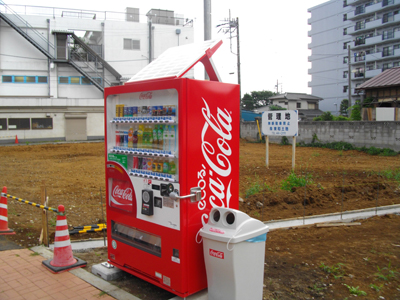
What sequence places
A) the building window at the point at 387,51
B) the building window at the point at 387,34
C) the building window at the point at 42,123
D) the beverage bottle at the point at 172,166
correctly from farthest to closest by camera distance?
the building window at the point at 387,51
the building window at the point at 387,34
the building window at the point at 42,123
the beverage bottle at the point at 172,166

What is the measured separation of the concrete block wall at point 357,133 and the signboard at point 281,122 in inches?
322

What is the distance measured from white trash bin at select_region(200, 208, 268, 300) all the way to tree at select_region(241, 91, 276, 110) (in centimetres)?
6013

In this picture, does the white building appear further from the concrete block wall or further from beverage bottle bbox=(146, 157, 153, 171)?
beverage bottle bbox=(146, 157, 153, 171)

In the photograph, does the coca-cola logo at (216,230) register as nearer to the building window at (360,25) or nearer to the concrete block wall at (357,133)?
the concrete block wall at (357,133)

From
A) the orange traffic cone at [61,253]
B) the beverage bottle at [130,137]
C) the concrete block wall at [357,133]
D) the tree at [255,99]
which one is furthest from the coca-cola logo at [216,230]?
the tree at [255,99]

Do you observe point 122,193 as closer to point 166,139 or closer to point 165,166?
point 165,166

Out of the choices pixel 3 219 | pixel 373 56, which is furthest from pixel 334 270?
pixel 373 56

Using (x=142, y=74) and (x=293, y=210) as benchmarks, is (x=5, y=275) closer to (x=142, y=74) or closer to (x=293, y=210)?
(x=142, y=74)

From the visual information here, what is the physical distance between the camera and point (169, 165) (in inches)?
158

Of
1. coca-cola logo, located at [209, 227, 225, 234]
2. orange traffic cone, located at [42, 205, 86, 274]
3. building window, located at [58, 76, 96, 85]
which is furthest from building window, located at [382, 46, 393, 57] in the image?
orange traffic cone, located at [42, 205, 86, 274]

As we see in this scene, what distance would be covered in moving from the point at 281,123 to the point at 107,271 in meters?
10.5

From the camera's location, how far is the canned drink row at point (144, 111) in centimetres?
400

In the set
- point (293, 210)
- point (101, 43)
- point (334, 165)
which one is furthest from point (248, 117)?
point (293, 210)

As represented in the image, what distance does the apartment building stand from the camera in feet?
141
